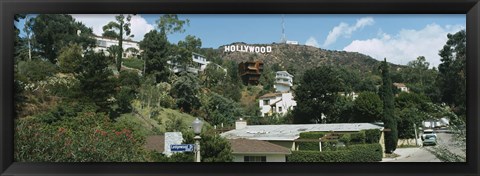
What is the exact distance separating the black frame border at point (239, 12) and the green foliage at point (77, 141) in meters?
0.16

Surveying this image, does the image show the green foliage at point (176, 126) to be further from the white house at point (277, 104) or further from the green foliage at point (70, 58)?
the green foliage at point (70, 58)

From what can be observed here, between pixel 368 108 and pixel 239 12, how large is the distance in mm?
1207

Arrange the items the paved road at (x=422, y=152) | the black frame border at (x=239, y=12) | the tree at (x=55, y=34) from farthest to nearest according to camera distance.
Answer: the tree at (x=55, y=34) < the paved road at (x=422, y=152) < the black frame border at (x=239, y=12)

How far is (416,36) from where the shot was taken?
4223mm

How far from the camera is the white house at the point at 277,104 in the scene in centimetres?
430

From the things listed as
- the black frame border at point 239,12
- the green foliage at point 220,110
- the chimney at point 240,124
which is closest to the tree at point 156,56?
the green foliage at point 220,110

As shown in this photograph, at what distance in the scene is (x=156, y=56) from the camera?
441 cm

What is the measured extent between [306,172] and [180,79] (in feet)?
4.11

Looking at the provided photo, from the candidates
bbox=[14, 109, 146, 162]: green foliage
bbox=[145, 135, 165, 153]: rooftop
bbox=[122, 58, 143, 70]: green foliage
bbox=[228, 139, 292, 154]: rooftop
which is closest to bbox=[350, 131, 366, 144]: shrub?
bbox=[228, 139, 292, 154]: rooftop

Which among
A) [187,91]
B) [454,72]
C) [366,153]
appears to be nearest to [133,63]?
[187,91]

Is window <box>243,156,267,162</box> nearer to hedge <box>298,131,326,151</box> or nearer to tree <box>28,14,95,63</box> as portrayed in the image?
hedge <box>298,131,326,151</box>

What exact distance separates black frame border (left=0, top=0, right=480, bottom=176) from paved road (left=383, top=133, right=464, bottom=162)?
0.46 feet

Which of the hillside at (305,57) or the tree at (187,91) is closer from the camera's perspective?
the hillside at (305,57)

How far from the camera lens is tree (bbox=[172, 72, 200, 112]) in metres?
4.41
